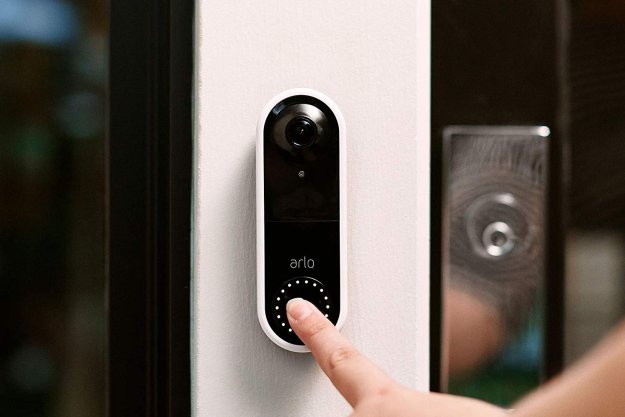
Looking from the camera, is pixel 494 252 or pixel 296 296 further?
pixel 494 252

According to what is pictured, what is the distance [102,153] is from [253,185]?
182mm

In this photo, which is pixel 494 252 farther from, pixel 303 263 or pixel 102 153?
pixel 102 153

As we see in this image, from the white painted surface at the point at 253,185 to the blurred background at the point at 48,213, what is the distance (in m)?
0.17

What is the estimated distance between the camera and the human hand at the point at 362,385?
0.44 meters

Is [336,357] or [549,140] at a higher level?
[549,140]

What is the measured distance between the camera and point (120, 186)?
60 centimetres

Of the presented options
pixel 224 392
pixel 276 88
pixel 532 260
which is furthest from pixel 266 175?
pixel 532 260

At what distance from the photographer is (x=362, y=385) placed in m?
0.45

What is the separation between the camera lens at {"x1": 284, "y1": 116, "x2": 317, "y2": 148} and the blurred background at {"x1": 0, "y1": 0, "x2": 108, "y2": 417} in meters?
0.24

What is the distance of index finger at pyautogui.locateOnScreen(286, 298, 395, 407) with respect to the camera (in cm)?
45

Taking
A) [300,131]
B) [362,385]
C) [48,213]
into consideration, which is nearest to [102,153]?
[48,213]

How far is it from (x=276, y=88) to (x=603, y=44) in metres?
0.36

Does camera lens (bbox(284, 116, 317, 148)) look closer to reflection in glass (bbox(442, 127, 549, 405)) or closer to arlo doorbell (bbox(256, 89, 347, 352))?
arlo doorbell (bbox(256, 89, 347, 352))

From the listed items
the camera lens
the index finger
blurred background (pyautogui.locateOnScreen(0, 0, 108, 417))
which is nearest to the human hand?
the index finger
